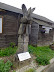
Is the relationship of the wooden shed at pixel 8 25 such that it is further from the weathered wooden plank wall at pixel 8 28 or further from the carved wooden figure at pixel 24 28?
the carved wooden figure at pixel 24 28

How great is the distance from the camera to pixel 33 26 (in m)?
8.90

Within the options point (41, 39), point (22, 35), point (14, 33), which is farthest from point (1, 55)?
point (41, 39)

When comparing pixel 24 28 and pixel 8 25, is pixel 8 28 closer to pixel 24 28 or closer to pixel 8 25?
pixel 8 25

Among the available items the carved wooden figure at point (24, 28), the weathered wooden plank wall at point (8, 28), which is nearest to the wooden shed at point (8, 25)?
the weathered wooden plank wall at point (8, 28)

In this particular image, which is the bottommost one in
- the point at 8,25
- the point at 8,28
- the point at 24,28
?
the point at 24,28

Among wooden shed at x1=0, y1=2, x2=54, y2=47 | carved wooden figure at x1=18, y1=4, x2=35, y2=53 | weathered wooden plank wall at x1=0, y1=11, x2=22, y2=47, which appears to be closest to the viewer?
carved wooden figure at x1=18, y1=4, x2=35, y2=53

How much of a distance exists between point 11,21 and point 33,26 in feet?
9.05

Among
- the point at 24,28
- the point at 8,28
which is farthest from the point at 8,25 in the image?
the point at 24,28

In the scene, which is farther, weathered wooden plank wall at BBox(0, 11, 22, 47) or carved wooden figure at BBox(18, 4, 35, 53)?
Result: weathered wooden plank wall at BBox(0, 11, 22, 47)

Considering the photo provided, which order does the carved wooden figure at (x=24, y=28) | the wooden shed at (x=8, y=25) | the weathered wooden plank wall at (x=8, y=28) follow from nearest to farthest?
the carved wooden figure at (x=24, y=28), the wooden shed at (x=8, y=25), the weathered wooden plank wall at (x=8, y=28)

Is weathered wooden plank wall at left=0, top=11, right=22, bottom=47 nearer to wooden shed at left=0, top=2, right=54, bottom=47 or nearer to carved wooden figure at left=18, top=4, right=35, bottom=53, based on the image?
wooden shed at left=0, top=2, right=54, bottom=47

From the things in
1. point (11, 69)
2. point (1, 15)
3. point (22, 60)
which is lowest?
point (11, 69)

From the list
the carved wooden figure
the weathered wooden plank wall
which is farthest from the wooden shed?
the carved wooden figure

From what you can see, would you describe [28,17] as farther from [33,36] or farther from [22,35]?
[33,36]
